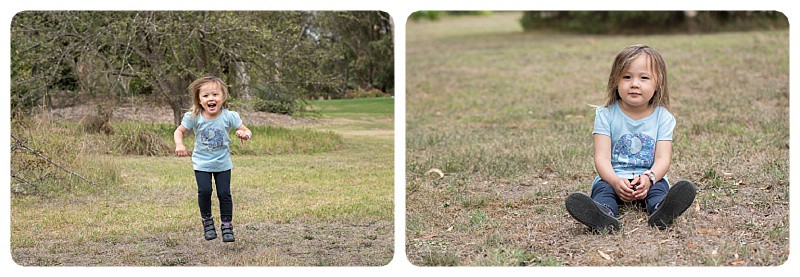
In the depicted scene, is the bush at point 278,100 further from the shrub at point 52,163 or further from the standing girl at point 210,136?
the shrub at point 52,163

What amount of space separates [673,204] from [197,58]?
240cm

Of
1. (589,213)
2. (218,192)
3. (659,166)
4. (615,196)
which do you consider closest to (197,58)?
(218,192)

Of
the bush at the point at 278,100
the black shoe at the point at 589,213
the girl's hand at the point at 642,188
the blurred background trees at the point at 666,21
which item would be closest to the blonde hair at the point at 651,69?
the girl's hand at the point at 642,188

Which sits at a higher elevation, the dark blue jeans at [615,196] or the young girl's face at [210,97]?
the young girl's face at [210,97]

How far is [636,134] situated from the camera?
4062 millimetres

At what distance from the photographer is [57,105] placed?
14.2 feet

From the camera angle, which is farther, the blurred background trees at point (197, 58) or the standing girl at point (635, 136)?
the blurred background trees at point (197, 58)

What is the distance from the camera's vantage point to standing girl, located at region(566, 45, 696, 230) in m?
3.96

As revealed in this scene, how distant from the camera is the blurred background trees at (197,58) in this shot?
4207 mm

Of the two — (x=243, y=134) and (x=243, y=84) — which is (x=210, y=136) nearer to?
(x=243, y=134)

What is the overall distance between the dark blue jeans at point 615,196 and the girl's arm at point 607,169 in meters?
0.04

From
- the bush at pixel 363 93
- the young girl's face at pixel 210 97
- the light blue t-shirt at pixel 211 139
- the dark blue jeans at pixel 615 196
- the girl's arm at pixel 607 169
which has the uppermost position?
the young girl's face at pixel 210 97

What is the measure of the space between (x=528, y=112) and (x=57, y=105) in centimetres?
452
